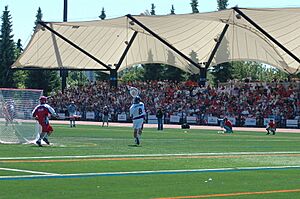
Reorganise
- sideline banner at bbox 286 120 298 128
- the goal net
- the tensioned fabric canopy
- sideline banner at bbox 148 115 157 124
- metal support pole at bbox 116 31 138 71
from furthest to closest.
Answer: metal support pole at bbox 116 31 138 71
sideline banner at bbox 148 115 157 124
the tensioned fabric canopy
sideline banner at bbox 286 120 298 128
the goal net

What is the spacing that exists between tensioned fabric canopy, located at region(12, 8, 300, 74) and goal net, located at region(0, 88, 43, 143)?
88.4ft

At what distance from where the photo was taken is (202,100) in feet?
208

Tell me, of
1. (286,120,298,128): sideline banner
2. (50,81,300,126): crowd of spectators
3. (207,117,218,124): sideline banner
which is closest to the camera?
(286,120,298,128): sideline banner

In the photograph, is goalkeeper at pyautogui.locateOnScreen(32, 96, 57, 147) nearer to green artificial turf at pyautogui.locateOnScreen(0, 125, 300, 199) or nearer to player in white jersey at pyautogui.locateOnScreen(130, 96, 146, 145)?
green artificial turf at pyautogui.locateOnScreen(0, 125, 300, 199)

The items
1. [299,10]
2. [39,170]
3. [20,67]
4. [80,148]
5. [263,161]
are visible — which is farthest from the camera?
[20,67]

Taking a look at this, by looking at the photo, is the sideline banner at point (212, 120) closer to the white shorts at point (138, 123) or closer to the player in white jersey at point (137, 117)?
the player in white jersey at point (137, 117)

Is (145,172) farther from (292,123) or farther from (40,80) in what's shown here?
(40,80)

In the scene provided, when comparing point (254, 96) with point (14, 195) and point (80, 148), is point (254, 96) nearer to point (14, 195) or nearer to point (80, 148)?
point (80, 148)

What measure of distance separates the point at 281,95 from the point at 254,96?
2.21 meters

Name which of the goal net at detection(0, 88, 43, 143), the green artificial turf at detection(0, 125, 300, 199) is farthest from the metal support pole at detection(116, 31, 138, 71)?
the green artificial turf at detection(0, 125, 300, 199)

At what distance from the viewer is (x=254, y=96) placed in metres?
61.4

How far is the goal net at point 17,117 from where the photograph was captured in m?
28.6

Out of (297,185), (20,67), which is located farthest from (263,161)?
(20,67)

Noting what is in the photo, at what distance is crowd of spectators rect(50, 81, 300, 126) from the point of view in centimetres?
5938
